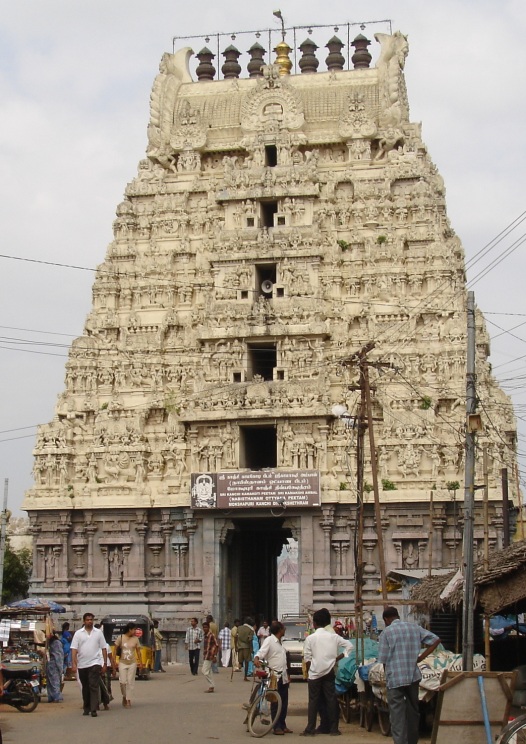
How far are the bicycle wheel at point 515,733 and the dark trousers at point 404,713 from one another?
2.55 m

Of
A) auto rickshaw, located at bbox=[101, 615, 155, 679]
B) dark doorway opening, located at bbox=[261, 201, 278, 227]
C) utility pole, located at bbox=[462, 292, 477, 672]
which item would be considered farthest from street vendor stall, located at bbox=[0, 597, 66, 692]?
dark doorway opening, located at bbox=[261, 201, 278, 227]

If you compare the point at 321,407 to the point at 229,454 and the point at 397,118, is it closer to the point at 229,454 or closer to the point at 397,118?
the point at 229,454

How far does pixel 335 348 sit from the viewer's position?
50.6m

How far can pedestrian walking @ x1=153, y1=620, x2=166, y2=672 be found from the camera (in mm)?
43969

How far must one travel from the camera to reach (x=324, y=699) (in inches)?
826

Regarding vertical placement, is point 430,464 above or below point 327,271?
below

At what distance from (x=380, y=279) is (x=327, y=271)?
91.5 inches

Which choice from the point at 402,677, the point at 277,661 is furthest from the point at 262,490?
the point at 402,677

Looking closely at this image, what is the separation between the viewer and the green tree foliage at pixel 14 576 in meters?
81.3

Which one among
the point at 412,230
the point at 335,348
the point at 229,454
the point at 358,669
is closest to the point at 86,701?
the point at 358,669

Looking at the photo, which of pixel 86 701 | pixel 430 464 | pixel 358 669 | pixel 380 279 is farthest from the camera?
pixel 380 279

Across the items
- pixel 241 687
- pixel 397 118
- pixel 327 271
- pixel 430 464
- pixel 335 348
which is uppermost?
pixel 397 118

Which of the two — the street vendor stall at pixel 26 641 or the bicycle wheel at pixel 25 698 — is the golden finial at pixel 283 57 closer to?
the street vendor stall at pixel 26 641

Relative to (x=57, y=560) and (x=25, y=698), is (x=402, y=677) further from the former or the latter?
(x=57, y=560)
